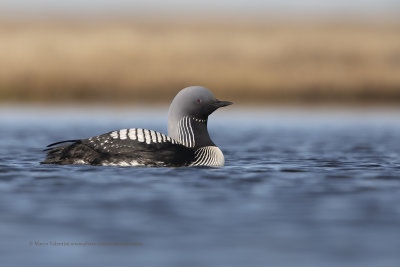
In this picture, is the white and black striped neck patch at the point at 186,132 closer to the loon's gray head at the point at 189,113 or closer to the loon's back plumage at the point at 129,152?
the loon's gray head at the point at 189,113

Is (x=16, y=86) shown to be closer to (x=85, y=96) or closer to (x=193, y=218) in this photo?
(x=85, y=96)

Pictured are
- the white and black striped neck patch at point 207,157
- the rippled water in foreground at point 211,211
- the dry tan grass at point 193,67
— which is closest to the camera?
the rippled water in foreground at point 211,211

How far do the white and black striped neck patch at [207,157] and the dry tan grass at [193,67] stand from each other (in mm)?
15081

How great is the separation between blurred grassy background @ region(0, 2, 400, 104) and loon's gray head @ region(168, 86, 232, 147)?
15010 mm

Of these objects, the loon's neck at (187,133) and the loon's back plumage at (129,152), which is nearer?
the loon's back plumage at (129,152)


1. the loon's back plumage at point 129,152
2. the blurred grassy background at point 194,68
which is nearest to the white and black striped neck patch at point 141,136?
the loon's back plumage at point 129,152

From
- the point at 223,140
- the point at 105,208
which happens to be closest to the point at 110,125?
the point at 223,140

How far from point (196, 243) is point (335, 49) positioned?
A: 23363 mm

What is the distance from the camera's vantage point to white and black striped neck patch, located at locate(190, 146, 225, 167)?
8719 millimetres

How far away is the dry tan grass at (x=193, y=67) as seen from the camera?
2409 centimetres

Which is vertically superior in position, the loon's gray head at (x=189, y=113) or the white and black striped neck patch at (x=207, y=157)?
the loon's gray head at (x=189, y=113)

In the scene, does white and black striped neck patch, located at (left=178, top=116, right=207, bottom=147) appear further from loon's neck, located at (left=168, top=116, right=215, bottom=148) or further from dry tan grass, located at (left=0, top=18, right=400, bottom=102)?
dry tan grass, located at (left=0, top=18, right=400, bottom=102)

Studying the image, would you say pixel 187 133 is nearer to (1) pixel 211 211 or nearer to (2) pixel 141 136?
(2) pixel 141 136

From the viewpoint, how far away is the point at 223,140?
14336 mm
